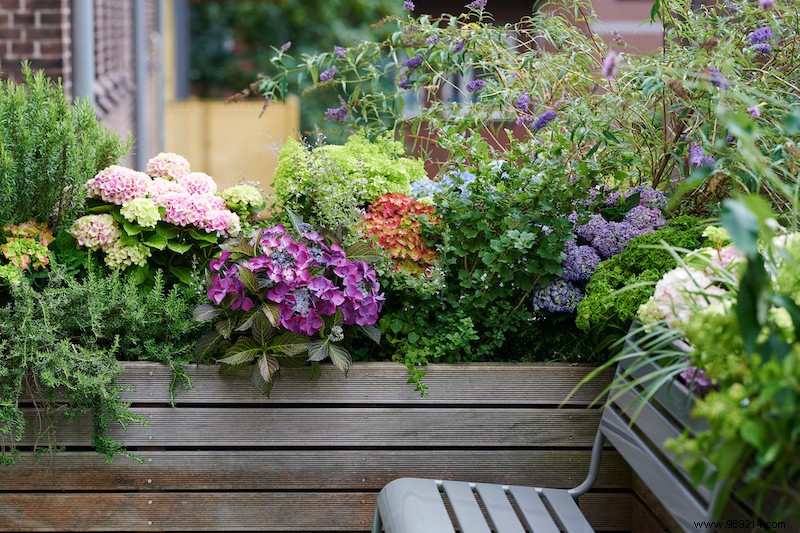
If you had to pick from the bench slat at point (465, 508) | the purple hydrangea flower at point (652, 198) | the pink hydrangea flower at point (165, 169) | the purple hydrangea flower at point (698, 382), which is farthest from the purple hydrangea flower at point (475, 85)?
the purple hydrangea flower at point (698, 382)

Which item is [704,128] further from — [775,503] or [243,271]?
[243,271]

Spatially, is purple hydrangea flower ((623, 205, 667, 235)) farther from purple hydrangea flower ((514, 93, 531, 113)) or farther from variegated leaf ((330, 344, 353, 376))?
variegated leaf ((330, 344, 353, 376))

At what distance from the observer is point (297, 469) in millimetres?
2240

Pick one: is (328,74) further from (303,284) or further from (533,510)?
(533,510)

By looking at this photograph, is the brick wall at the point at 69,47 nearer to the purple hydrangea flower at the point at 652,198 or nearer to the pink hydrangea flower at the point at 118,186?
the pink hydrangea flower at the point at 118,186

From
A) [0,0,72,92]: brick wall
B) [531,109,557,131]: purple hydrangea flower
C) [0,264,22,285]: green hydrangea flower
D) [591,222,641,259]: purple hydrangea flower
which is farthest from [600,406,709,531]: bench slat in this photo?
[0,0,72,92]: brick wall

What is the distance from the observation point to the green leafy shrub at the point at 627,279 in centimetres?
211

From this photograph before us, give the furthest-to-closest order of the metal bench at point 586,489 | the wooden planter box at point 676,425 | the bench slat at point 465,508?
the bench slat at point 465,508 < the metal bench at point 586,489 < the wooden planter box at point 676,425

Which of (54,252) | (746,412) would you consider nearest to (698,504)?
(746,412)

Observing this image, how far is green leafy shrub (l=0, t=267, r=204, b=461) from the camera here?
206 cm

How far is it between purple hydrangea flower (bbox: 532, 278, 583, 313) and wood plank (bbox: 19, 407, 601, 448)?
0.93 feet

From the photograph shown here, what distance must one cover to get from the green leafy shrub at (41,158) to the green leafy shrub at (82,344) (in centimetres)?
24

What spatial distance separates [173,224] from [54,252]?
35 centimetres

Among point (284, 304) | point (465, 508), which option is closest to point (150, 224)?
point (284, 304)
